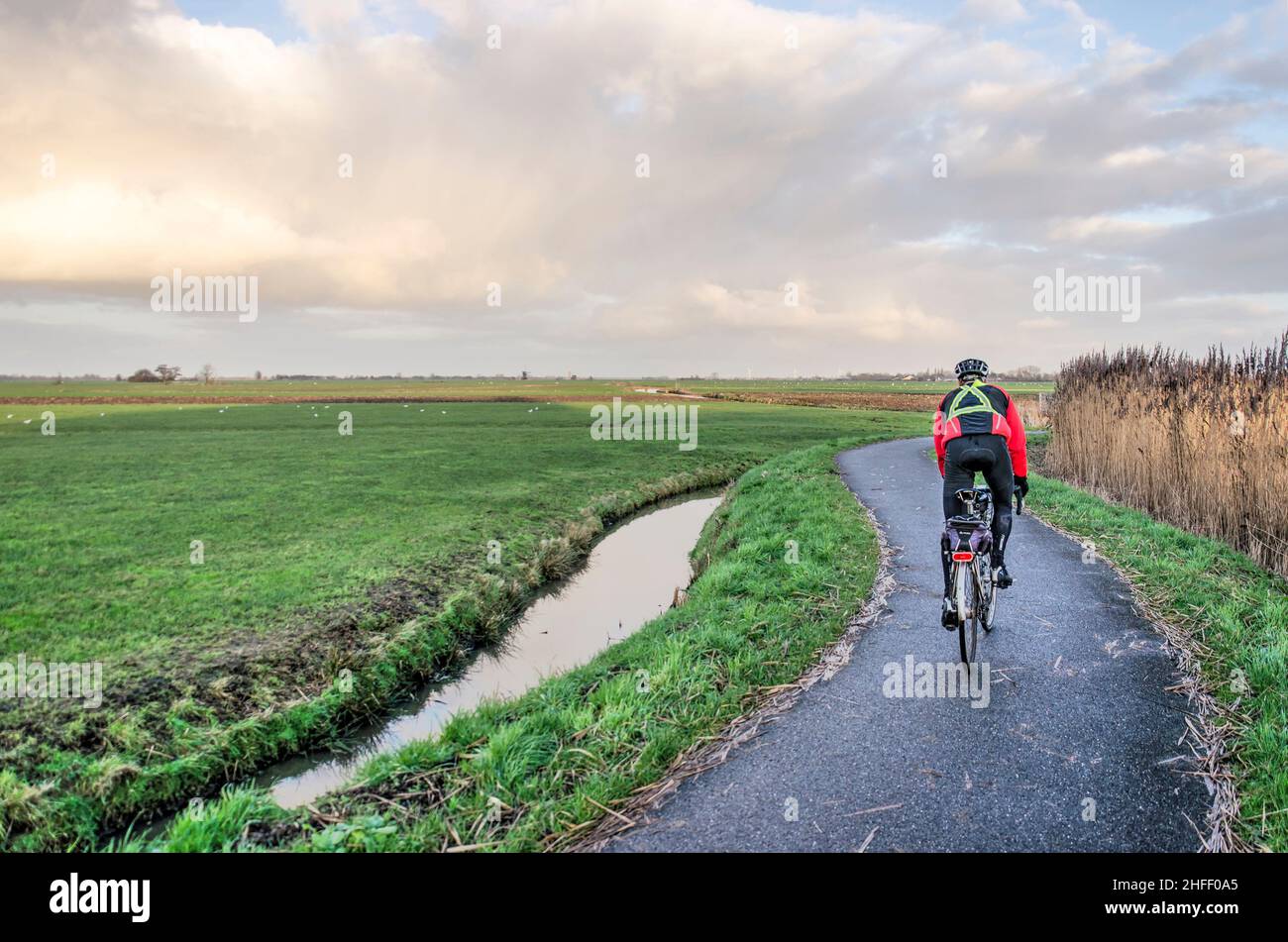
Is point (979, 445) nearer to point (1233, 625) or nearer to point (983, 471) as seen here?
point (983, 471)

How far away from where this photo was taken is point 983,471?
273 inches

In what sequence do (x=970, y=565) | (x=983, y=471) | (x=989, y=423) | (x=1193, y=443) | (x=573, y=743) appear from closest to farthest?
(x=573, y=743) → (x=970, y=565) → (x=989, y=423) → (x=983, y=471) → (x=1193, y=443)

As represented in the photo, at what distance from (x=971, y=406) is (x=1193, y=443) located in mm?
9321

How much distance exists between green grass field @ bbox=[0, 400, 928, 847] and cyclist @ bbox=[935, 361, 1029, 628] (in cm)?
761

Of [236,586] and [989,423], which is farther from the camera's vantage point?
[236,586]

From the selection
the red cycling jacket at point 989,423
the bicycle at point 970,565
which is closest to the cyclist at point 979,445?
the red cycling jacket at point 989,423

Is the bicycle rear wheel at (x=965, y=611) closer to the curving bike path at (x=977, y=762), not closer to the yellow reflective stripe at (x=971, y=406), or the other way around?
the curving bike path at (x=977, y=762)

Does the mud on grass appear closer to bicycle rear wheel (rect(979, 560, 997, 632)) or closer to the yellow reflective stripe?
bicycle rear wheel (rect(979, 560, 997, 632))

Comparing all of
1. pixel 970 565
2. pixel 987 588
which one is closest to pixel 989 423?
pixel 970 565

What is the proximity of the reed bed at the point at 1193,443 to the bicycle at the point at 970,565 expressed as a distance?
20.9ft

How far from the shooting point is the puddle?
7.18 metres

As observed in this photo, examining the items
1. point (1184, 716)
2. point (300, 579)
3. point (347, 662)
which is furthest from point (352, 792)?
point (300, 579)

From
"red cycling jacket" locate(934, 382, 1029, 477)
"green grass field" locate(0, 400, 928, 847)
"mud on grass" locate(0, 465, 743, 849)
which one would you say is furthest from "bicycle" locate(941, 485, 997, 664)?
"green grass field" locate(0, 400, 928, 847)

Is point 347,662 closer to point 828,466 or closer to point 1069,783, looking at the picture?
point 1069,783
